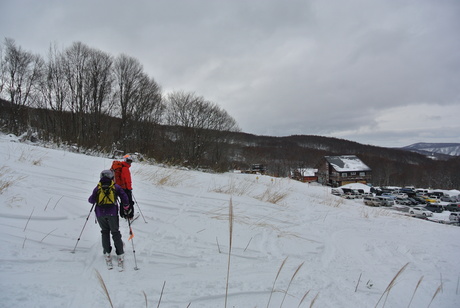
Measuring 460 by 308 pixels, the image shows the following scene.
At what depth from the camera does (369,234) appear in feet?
17.0

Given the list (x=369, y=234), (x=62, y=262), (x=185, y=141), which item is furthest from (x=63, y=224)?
(x=185, y=141)

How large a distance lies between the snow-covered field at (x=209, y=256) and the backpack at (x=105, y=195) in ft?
2.72

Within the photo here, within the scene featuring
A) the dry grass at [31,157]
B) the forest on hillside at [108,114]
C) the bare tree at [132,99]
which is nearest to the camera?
the dry grass at [31,157]

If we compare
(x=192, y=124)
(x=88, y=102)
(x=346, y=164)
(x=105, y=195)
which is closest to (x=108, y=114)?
(x=88, y=102)

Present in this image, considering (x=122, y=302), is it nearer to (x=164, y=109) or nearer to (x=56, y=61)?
(x=56, y=61)

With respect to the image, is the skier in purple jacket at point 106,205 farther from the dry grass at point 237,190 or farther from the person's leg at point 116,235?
the dry grass at point 237,190

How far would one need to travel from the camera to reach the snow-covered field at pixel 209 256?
8.20 ft

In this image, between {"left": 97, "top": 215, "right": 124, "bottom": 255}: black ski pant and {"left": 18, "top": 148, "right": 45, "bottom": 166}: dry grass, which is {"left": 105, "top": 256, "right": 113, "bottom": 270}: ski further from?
{"left": 18, "top": 148, "right": 45, "bottom": 166}: dry grass

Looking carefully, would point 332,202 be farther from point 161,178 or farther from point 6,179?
point 6,179

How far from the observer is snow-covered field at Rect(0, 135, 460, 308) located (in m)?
2.50

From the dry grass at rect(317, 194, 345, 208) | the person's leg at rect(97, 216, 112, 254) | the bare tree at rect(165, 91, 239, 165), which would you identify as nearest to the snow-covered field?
the person's leg at rect(97, 216, 112, 254)

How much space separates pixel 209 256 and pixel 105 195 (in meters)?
1.98

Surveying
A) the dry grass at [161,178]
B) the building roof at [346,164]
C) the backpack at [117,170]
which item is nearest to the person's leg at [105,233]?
the backpack at [117,170]

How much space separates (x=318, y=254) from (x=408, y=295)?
1.34 m
